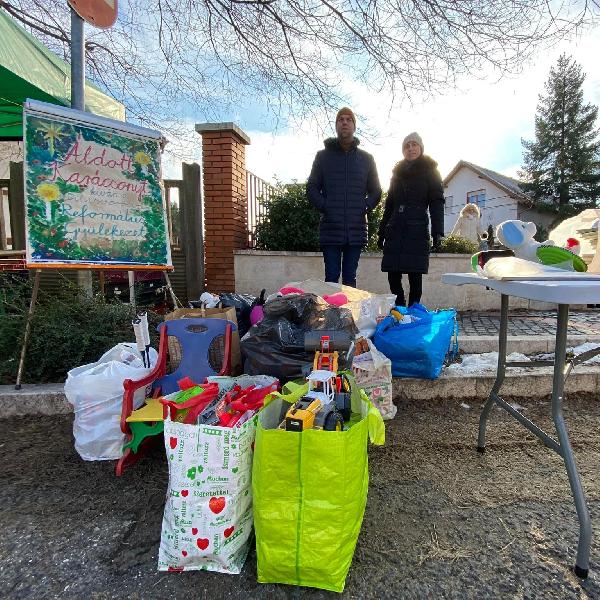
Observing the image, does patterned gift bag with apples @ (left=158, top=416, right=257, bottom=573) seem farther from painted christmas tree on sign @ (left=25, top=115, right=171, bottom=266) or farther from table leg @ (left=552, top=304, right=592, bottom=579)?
painted christmas tree on sign @ (left=25, top=115, right=171, bottom=266)

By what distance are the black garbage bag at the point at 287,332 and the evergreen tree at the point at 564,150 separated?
28626 millimetres

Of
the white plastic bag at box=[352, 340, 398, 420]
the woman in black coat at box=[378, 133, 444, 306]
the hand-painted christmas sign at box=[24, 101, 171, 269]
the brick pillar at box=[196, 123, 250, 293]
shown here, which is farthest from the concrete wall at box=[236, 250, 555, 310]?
the white plastic bag at box=[352, 340, 398, 420]

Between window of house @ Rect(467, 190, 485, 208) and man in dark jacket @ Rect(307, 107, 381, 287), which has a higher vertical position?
window of house @ Rect(467, 190, 485, 208)

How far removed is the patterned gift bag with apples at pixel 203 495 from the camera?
53.2 inches

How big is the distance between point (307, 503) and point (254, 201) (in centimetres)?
496

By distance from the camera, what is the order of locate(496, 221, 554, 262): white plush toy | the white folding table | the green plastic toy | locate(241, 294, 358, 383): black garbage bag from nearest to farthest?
1. the white folding table
2. the green plastic toy
3. locate(496, 221, 554, 262): white plush toy
4. locate(241, 294, 358, 383): black garbage bag

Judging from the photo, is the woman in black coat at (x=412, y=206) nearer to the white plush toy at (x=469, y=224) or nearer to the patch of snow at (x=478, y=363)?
the patch of snow at (x=478, y=363)

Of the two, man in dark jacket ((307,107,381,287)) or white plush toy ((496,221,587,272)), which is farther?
man in dark jacket ((307,107,381,287))

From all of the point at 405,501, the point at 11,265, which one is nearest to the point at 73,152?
the point at 11,265

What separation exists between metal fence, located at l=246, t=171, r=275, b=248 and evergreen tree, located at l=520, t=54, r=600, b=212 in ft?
86.6

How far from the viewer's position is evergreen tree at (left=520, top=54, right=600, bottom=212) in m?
25.7

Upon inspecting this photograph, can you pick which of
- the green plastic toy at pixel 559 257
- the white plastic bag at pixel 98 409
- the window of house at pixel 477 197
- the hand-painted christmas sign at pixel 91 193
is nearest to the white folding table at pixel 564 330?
the green plastic toy at pixel 559 257

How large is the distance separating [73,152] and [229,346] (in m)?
1.88

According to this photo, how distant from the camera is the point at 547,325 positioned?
15.2 ft
